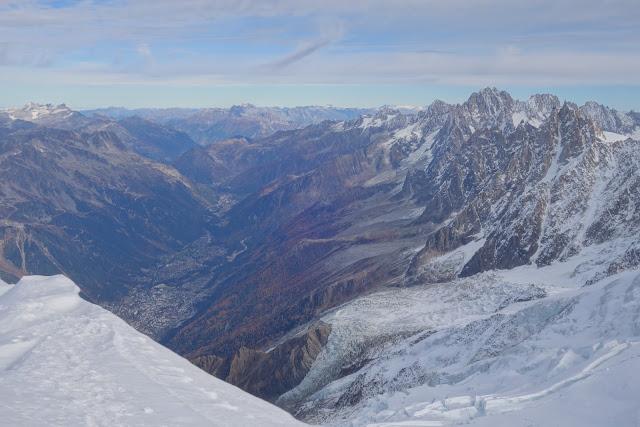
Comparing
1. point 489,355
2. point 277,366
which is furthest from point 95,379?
point 277,366

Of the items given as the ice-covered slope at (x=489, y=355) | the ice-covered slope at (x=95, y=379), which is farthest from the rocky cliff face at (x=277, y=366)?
the ice-covered slope at (x=95, y=379)

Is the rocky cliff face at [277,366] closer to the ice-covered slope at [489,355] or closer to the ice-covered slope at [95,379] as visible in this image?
the ice-covered slope at [489,355]

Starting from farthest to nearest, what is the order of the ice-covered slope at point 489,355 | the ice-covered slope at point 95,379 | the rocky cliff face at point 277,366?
the rocky cliff face at point 277,366 < the ice-covered slope at point 489,355 < the ice-covered slope at point 95,379

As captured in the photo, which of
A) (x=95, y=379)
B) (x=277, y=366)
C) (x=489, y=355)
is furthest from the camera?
(x=277, y=366)

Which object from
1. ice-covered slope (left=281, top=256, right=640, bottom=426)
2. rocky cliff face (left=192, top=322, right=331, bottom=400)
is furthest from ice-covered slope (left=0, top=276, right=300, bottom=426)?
rocky cliff face (left=192, top=322, right=331, bottom=400)

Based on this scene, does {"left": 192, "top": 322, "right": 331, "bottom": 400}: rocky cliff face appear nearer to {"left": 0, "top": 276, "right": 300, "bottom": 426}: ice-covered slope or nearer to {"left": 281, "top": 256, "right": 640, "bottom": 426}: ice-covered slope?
{"left": 281, "top": 256, "right": 640, "bottom": 426}: ice-covered slope

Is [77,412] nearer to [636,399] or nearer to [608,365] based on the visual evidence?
[636,399]

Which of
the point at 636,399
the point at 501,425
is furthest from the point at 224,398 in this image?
the point at 636,399

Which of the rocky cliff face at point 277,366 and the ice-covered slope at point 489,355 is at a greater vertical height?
the ice-covered slope at point 489,355

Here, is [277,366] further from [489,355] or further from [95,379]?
[95,379]
